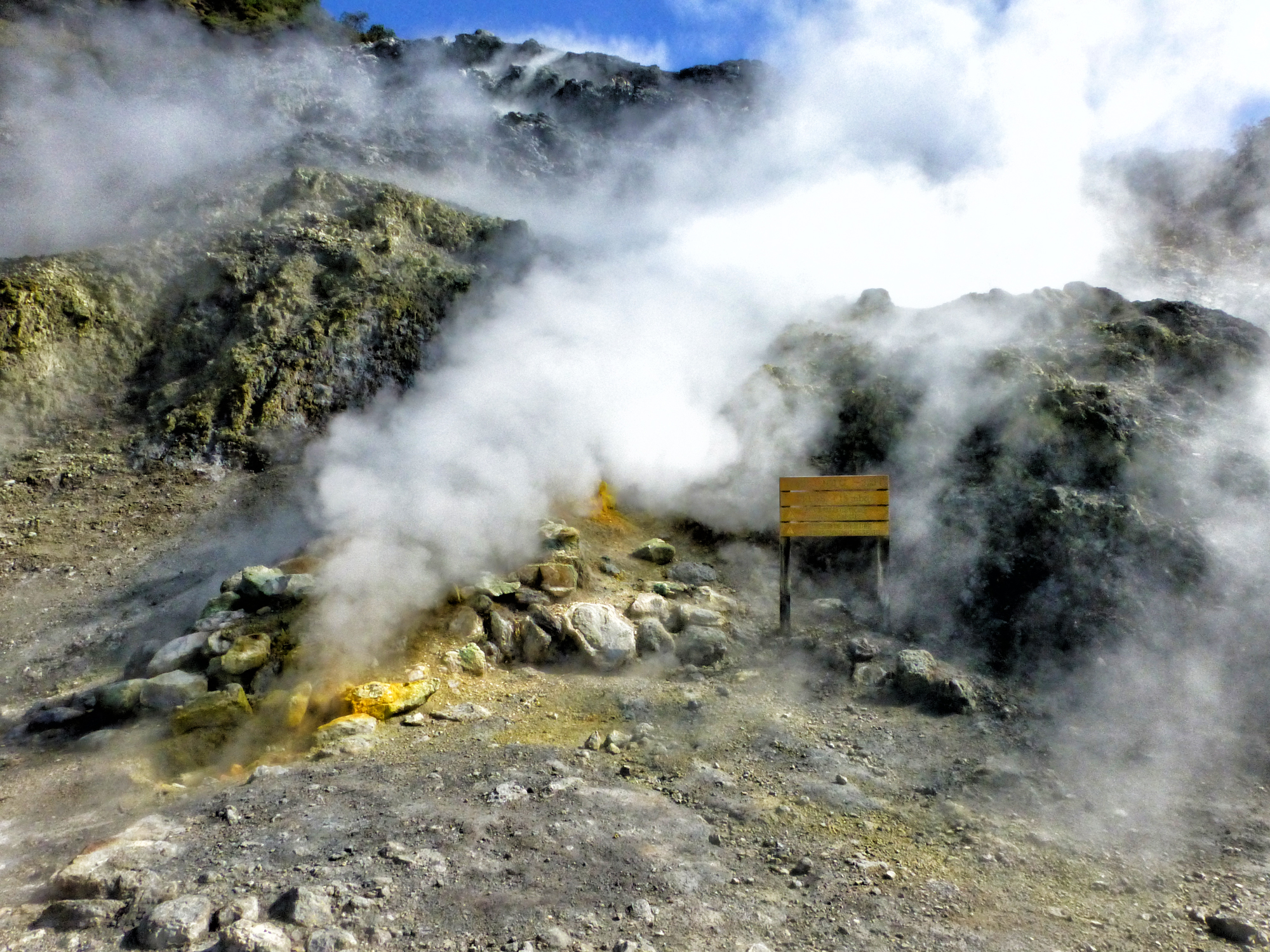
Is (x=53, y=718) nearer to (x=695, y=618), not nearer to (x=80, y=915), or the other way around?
(x=80, y=915)

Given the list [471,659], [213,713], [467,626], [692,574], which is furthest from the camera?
[692,574]

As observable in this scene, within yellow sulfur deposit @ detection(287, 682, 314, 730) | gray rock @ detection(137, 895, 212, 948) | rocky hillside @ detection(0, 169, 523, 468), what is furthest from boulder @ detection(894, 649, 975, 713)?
rocky hillside @ detection(0, 169, 523, 468)

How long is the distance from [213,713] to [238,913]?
75.3 inches

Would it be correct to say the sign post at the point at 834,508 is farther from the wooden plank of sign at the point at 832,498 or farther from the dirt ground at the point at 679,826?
the dirt ground at the point at 679,826

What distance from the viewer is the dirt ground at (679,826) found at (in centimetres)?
269

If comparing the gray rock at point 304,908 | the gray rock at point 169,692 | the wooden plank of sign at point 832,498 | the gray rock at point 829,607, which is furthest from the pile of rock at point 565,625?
the gray rock at point 304,908

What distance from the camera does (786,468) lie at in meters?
7.22

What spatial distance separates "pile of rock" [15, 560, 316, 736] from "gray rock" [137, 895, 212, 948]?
5.84 feet

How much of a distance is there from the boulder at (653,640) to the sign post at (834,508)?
0.88 metres

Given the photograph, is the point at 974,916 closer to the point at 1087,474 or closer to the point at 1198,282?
the point at 1087,474

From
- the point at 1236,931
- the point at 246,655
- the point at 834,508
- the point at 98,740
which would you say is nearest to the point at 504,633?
the point at 246,655

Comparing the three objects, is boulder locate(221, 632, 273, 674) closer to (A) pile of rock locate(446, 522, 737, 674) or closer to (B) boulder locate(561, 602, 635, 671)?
(A) pile of rock locate(446, 522, 737, 674)

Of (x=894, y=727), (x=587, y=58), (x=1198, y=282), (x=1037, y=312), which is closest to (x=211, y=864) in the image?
(x=894, y=727)

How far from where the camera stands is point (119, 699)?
4551 millimetres
